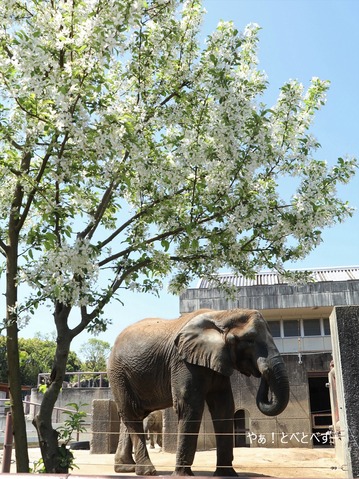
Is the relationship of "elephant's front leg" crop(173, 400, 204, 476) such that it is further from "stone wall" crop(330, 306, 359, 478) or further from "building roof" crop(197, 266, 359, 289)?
"building roof" crop(197, 266, 359, 289)

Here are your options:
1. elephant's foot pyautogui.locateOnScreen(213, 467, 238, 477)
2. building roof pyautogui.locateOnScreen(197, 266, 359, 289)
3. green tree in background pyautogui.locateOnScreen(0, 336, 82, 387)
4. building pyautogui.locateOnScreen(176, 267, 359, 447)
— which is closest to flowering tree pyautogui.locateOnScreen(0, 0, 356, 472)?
elephant's foot pyautogui.locateOnScreen(213, 467, 238, 477)

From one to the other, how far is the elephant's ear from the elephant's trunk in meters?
0.68

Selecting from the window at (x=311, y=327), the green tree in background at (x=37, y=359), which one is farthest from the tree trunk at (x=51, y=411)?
the green tree in background at (x=37, y=359)

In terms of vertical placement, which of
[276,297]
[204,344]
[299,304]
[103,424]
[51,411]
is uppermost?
[276,297]

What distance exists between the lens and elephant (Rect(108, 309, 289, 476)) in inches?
368

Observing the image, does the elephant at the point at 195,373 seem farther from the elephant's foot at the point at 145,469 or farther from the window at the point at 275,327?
the window at the point at 275,327

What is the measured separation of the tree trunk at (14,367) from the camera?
8.12m

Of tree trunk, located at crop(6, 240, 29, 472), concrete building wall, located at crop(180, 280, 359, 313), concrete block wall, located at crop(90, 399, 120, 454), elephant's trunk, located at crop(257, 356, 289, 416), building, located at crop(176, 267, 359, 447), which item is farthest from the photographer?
concrete building wall, located at crop(180, 280, 359, 313)

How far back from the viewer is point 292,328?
123ft

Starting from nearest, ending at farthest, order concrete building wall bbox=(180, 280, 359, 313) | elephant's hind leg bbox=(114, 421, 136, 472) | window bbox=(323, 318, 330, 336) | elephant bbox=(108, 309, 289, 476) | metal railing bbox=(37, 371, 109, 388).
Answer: elephant bbox=(108, 309, 289, 476)
elephant's hind leg bbox=(114, 421, 136, 472)
concrete building wall bbox=(180, 280, 359, 313)
metal railing bbox=(37, 371, 109, 388)
window bbox=(323, 318, 330, 336)

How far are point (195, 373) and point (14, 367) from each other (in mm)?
3175

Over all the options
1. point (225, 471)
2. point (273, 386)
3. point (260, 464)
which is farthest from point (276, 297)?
point (273, 386)

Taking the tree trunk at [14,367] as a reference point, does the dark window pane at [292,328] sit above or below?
above

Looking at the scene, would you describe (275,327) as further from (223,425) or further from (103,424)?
(223,425)
